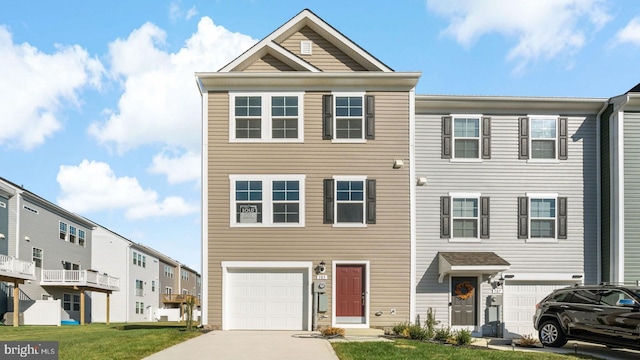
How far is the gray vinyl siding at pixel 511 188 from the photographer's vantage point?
734 inches

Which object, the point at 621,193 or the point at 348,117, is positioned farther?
the point at 621,193

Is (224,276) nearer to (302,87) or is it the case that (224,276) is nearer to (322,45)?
(302,87)

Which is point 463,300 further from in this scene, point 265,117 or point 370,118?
point 265,117

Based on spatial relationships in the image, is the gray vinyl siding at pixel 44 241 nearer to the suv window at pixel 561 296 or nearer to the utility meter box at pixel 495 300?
the utility meter box at pixel 495 300

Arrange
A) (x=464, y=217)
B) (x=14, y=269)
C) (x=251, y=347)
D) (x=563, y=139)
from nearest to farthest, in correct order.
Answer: (x=251, y=347) < (x=464, y=217) < (x=563, y=139) < (x=14, y=269)

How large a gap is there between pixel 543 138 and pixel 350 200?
282 inches

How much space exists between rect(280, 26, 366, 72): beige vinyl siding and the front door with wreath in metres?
7.85

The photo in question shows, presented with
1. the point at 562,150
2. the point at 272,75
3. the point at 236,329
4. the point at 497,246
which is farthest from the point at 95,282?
the point at 562,150

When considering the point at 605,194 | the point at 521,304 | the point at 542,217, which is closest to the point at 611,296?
the point at 521,304

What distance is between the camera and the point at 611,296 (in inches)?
530

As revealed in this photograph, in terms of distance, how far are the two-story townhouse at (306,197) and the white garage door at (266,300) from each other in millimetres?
32

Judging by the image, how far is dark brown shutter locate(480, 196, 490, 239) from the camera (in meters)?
18.6

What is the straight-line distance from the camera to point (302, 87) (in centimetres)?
1789

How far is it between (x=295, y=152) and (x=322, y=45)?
152 inches
